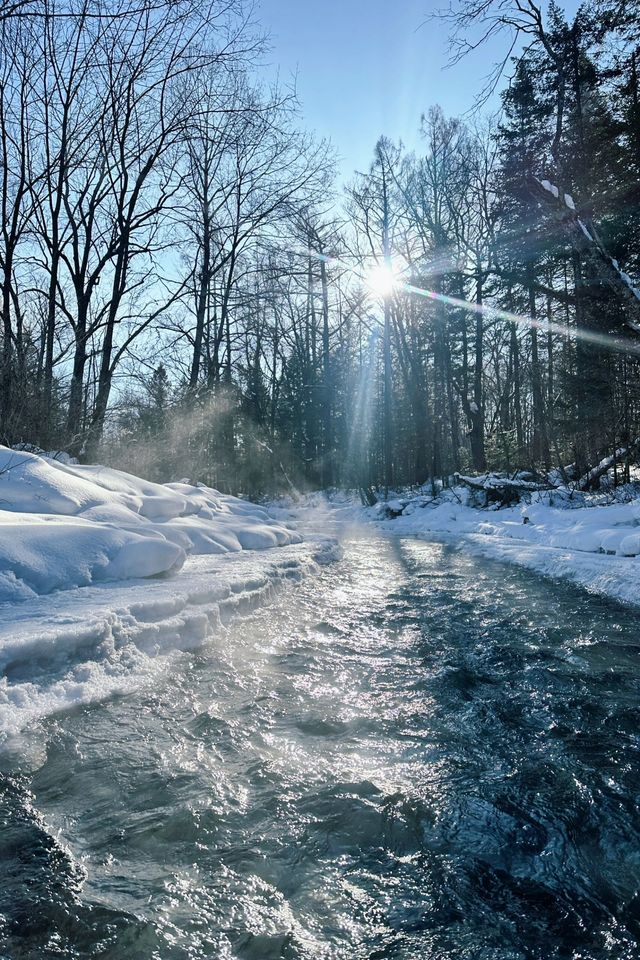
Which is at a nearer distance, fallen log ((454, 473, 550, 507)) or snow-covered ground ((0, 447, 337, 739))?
snow-covered ground ((0, 447, 337, 739))

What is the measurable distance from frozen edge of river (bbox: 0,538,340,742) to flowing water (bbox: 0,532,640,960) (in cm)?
12

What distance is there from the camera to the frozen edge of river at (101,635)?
2.42 metres

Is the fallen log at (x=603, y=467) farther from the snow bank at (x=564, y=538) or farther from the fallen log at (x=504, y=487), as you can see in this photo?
the snow bank at (x=564, y=538)

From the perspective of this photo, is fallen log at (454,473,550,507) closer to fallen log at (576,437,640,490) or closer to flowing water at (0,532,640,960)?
fallen log at (576,437,640,490)

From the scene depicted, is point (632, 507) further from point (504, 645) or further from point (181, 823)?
point (181, 823)

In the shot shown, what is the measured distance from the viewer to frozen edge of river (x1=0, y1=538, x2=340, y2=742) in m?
2.42

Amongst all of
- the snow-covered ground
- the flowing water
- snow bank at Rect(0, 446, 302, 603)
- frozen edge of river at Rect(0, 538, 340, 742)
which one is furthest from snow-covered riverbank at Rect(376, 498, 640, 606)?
snow bank at Rect(0, 446, 302, 603)

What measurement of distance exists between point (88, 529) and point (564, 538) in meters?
6.48

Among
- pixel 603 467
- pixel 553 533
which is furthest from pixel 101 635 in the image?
pixel 603 467

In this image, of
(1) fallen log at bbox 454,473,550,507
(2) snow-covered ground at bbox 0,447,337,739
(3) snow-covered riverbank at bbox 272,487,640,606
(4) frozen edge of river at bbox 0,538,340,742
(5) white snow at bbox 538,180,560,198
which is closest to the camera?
(4) frozen edge of river at bbox 0,538,340,742

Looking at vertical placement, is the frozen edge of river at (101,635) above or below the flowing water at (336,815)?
above

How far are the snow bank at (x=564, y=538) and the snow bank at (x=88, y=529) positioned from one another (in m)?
3.89

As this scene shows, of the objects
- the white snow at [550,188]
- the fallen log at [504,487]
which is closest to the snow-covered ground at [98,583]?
the white snow at [550,188]

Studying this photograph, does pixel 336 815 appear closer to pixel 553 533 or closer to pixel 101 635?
pixel 101 635
